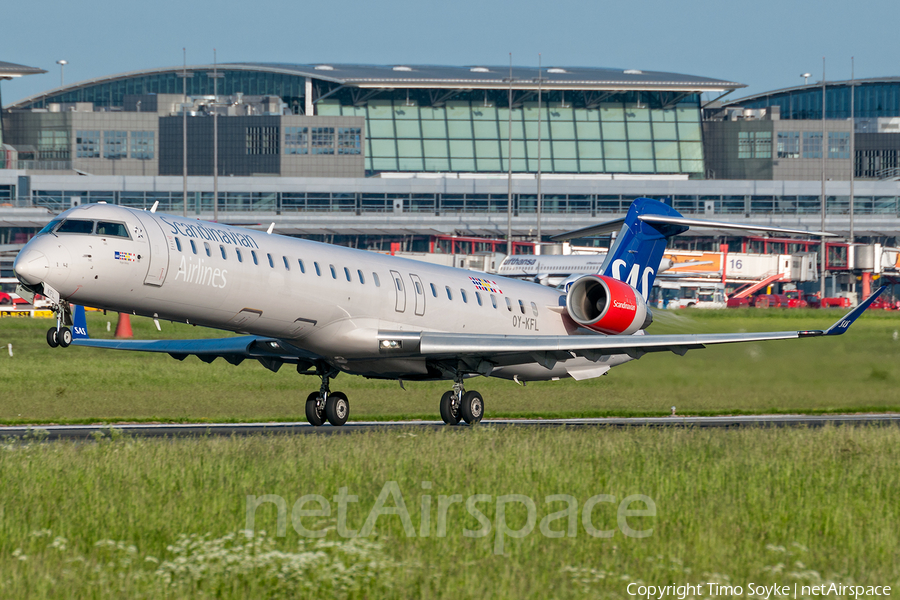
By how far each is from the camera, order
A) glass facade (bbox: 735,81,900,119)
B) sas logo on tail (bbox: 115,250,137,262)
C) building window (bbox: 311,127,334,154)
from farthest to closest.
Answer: glass facade (bbox: 735,81,900,119)
building window (bbox: 311,127,334,154)
sas logo on tail (bbox: 115,250,137,262)

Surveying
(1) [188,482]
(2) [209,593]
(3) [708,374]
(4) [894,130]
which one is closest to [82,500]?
(1) [188,482]

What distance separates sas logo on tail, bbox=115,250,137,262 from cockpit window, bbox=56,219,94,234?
632 mm

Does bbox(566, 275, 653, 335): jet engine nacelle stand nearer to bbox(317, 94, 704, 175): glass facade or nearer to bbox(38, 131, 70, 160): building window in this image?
bbox(317, 94, 704, 175): glass facade

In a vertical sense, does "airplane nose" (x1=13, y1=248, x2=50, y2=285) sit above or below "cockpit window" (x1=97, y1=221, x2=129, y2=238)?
below

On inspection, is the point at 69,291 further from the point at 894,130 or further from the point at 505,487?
the point at 894,130

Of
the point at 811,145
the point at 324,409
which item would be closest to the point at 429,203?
the point at 811,145

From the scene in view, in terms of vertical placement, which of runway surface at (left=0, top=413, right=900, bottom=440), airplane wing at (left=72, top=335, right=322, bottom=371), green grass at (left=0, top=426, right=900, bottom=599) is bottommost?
runway surface at (left=0, top=413, right=900, bottom=440)

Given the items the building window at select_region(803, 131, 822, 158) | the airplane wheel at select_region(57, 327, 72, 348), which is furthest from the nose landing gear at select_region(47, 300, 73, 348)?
the building window at select_region(803, 131, 822, 158)

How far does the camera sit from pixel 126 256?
1972cm

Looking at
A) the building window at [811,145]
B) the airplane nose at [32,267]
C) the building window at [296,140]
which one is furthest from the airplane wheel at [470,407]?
the building window at [811,145]

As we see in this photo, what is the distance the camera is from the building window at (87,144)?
5118 inches

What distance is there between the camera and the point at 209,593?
346 inches

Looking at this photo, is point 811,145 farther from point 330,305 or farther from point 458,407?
point 330,305

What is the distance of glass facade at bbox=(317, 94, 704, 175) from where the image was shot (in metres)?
126
